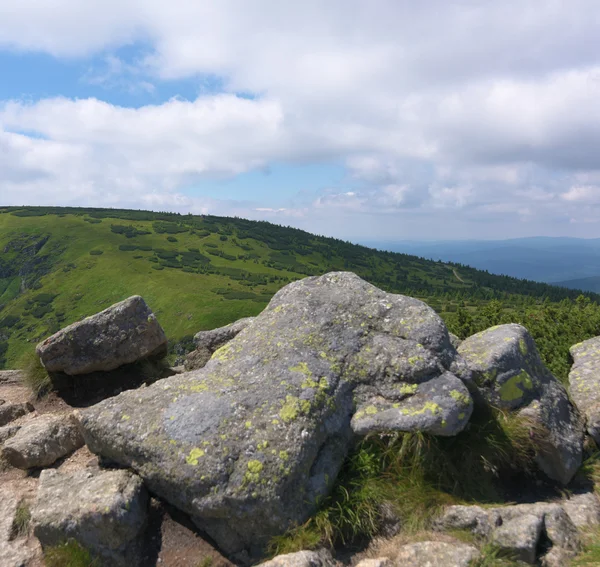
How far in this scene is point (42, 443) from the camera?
10305 mm

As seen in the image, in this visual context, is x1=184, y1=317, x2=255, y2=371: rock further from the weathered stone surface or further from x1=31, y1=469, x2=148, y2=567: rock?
the weathered stone surface

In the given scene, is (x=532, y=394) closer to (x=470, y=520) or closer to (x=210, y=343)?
(x=470, y=520)

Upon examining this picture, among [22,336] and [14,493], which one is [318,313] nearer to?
[14,493]

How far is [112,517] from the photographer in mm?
7625

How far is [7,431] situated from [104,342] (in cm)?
333

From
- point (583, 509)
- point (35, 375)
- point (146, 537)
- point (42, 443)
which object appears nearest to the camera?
point (146, 537)

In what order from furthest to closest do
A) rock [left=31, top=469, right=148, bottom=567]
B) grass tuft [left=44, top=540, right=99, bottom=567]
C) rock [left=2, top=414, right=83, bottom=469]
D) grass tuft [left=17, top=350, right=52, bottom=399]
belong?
grass tuft [left=17, top=350, right=52, bottom=399] < rock [left=2, top=414, right=83, bottom=469] < rock [left=31, top=469, right=148, bottom=567] < grass tuft [left=44, top=540, right=99, bottom=567]

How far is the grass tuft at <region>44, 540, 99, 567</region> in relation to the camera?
731cm

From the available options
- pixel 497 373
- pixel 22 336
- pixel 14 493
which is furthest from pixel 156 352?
pixel 22 336

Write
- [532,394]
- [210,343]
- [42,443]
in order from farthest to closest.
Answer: [210,343], [42,443], [532,394]

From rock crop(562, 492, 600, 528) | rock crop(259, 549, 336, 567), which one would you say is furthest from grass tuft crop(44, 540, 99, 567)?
rock crop(562, 492, 600, 528)

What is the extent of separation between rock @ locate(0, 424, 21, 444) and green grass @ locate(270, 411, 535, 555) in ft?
26.9

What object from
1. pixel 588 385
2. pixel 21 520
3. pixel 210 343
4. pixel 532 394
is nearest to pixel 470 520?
pixel 532 394

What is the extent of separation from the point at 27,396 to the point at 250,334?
8305mm
